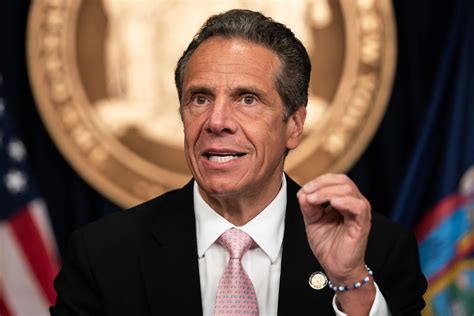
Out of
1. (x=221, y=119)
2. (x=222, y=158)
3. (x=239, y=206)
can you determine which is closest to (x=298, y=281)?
(x=239, y=206)

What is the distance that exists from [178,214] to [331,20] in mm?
2246

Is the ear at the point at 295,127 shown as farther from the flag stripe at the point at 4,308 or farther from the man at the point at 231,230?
the flag stripe at the point at 4,308

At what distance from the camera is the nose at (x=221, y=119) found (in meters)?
2.50

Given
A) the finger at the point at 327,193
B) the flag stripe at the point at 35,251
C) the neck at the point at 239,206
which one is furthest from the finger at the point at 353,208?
the flag stripe at the point at 35,251

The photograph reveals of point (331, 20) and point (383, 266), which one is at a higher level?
point (331, 20)

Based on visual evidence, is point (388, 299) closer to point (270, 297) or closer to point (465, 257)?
point (270, 297)

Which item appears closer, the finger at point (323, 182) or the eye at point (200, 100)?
the finger at point (323, 182)

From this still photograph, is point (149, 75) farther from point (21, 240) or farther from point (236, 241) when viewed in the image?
point (236, 241)

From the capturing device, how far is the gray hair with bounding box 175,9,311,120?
8.74 feet

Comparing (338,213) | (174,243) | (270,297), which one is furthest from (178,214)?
(338,213)

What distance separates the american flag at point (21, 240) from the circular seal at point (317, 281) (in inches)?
91.0

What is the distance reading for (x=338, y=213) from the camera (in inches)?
93.7

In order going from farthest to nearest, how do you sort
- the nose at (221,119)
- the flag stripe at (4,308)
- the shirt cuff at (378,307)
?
the flag stripe at (4,308)
the nose at (221,119)
the shirt cuff at (378,307)

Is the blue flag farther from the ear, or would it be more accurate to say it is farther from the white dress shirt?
the white dress shirt
